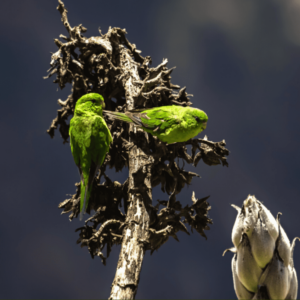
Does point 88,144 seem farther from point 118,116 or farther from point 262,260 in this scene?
point 262,260

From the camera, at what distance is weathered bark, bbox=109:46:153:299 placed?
11.3 feet

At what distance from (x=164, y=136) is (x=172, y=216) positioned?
1305 millimetres

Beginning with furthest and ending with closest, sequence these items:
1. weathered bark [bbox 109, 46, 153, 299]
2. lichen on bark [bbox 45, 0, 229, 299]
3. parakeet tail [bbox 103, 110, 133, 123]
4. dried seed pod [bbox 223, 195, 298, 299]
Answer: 1. parakeet tail [bbox 103, 110, 133, 123]
2. lichen on bark [bbox 45, 0, 229, 299]
3. weathered bark [bbox 109, 46, 153, 299]
4. dried seed pod [bbox 223, 195, 298, 299]

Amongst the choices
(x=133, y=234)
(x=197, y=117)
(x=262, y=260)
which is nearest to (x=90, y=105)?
(x=197, y=117)

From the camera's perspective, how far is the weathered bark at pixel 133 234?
3.46 metres

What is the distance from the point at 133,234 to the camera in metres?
3.94

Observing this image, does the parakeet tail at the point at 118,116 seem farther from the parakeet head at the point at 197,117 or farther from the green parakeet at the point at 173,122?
the parakeet head at the point at 197,117

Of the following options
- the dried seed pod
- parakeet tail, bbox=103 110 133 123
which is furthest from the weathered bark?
the dried seed pod

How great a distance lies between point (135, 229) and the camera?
3.99 metres

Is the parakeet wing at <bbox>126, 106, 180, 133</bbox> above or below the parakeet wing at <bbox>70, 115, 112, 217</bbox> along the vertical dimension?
above

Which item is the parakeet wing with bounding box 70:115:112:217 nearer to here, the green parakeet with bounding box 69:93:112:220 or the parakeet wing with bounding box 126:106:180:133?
the green parakeet with bounding box 69:93:112:220

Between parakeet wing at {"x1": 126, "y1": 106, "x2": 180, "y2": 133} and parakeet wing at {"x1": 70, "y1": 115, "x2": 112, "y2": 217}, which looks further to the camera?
parakeet wing at {"x1": 126, "y1": 106, "x2": 180, "y2": 133}

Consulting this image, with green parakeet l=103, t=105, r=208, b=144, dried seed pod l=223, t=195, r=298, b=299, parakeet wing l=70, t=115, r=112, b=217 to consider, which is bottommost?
dried seed pod l=223, t=195, r=298, b=299

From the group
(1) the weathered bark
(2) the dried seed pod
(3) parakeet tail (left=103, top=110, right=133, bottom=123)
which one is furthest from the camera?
(3) parakeet tail (left=103, top=110, right=133, bottom=123)
